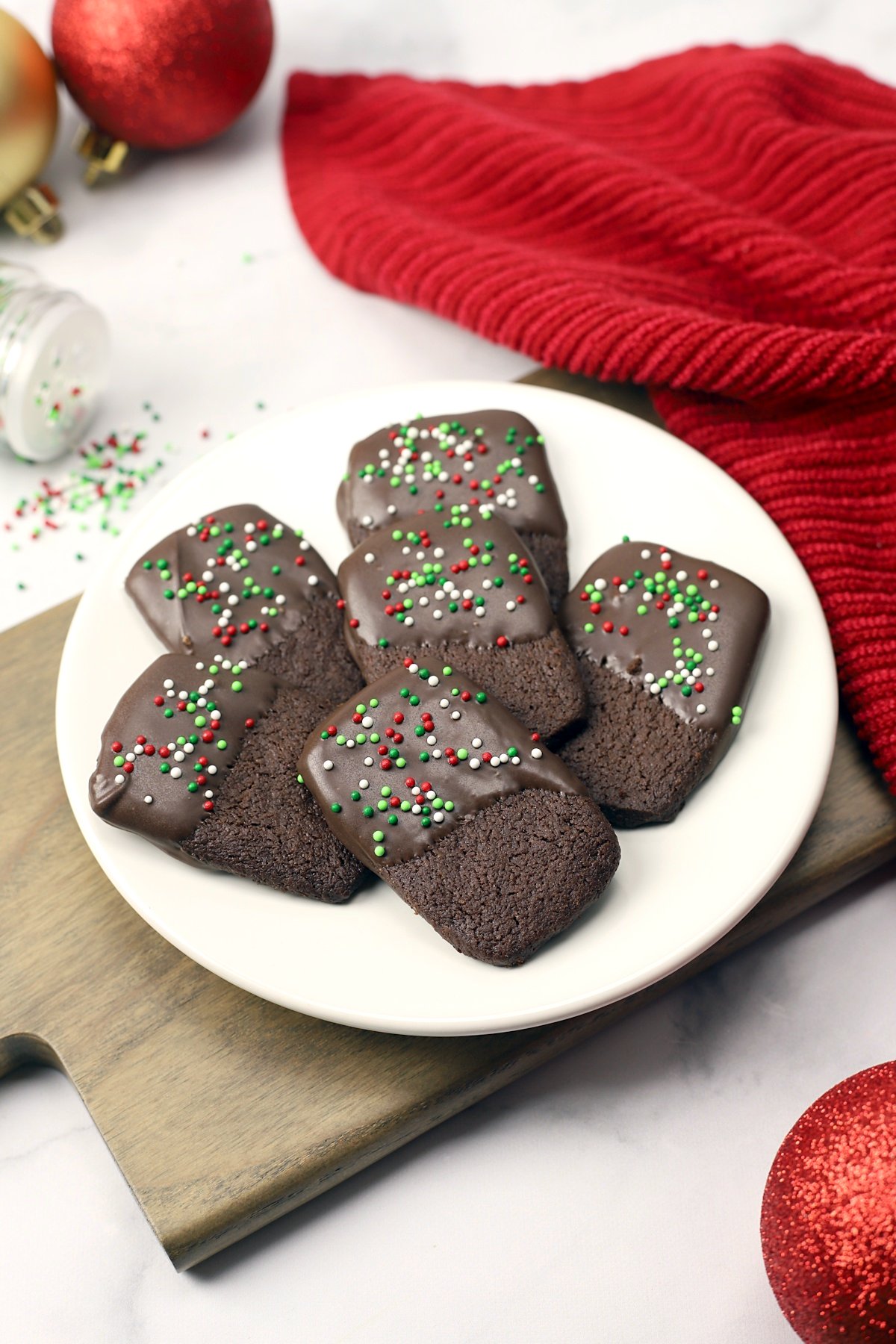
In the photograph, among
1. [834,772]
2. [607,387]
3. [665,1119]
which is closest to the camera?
[665,1119]

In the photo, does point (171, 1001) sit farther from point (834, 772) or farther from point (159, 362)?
point (159, 362)

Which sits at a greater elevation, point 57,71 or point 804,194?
point 57,71

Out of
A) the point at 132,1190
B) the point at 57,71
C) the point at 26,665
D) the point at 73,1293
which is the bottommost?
the point at 73,1293

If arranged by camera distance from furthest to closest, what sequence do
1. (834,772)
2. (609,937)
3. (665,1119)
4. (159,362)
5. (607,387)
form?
(159,362) < (607,387) < (834,772) < (665,1119) < (609,937)

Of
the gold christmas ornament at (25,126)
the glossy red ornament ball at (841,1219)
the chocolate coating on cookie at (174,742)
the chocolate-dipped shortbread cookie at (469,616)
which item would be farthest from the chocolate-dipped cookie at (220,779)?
the gold christmas ornament at (25,126)

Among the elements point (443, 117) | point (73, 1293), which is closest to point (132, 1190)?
point (73, 1293)

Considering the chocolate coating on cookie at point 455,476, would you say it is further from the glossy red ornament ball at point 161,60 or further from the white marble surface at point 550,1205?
the glossy red ornament ball at point 161,60

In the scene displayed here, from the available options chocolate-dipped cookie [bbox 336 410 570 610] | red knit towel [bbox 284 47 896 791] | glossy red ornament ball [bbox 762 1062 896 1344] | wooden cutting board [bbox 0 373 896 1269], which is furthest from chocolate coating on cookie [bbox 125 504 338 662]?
glossy red ornament ball [bbox 762 1062 896 1344]
